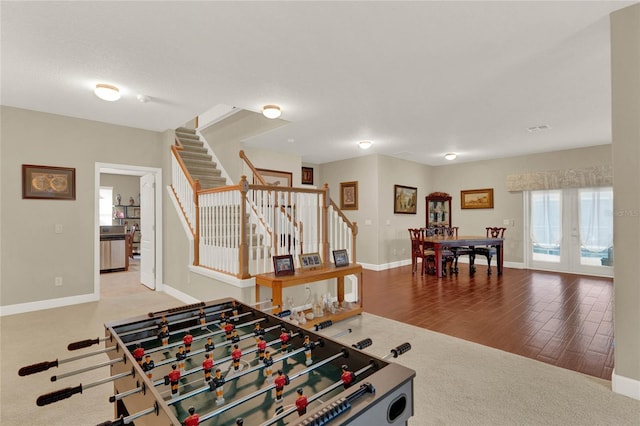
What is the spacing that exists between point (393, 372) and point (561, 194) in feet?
25.6

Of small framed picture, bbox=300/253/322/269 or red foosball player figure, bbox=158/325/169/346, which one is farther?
small framed picture, bbox=300/253/322/269

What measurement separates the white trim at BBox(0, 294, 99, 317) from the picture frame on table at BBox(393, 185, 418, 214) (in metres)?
6.28

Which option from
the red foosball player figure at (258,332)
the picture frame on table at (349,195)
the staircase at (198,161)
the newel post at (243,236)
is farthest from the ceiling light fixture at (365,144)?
the red foosball player figure at (258,332)

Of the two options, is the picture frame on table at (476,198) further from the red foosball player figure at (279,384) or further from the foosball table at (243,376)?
the red foosball player figure at (279,384)

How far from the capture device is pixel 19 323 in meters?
3.80

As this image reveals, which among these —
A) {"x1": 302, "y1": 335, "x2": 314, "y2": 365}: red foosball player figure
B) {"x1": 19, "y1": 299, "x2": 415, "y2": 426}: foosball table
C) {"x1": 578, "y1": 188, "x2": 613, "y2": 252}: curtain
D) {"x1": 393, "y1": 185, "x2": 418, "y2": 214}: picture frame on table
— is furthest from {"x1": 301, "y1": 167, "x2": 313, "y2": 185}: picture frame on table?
{"x1": 302, "y1": 335, "x2": 314, "y2": 365}: red foosball player figure

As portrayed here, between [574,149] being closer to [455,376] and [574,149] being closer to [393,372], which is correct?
[455,376]

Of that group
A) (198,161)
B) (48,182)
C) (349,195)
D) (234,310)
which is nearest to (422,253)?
(349,195)

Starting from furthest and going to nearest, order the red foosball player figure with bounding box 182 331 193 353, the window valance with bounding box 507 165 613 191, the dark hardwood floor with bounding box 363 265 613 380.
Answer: the window valance with bounding box 507 165 613 191 < the dark hardwood floor with bounding box 363 265 613 380 < the red foosball player figure with bounding box 182 331 193 353

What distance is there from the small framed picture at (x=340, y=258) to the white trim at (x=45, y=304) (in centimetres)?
376

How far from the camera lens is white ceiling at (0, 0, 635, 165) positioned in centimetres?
222

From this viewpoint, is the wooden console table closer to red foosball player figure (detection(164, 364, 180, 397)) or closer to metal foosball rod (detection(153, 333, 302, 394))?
metal foosball rod (detection(153, 333, 302, 394))

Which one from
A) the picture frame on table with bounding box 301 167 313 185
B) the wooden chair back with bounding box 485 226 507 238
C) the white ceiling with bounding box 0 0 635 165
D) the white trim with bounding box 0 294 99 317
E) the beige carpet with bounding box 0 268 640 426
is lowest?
the beige carpet with bounding box 0 268 640 426

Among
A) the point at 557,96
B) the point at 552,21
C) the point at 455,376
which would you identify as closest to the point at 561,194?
the point at 557,96
